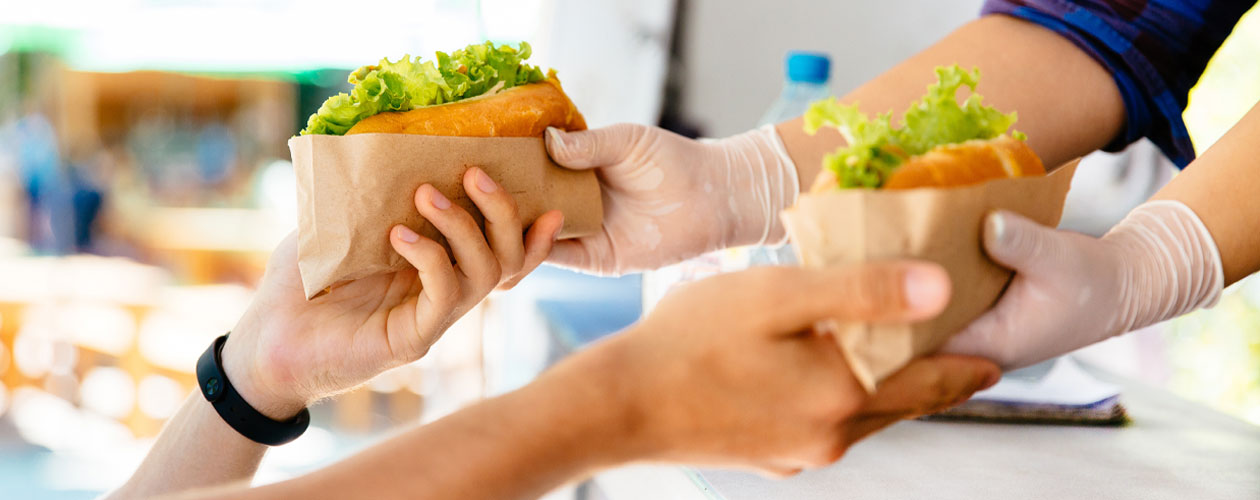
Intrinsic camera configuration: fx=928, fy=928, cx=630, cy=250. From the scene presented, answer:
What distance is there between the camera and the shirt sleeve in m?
1.54

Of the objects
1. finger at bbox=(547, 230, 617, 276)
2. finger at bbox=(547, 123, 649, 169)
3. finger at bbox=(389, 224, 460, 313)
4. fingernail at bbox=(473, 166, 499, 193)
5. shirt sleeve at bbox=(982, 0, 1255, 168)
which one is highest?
shirt sleeve at bbox=(982, 0, 1255, 168)

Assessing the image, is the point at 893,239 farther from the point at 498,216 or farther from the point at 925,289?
the point at 498,216

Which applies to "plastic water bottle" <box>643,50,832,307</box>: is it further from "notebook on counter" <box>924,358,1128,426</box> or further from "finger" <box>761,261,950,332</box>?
"finger" <box>761,261,950,332</box>

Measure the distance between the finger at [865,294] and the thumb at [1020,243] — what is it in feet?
0.42

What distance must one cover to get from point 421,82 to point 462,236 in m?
0.24

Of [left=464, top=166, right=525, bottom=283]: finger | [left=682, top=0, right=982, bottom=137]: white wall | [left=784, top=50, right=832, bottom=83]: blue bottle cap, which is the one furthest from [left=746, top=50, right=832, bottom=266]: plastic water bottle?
[left=682, top=0, right=982, bottom=137]: white wall

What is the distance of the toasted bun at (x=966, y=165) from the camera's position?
0.92m

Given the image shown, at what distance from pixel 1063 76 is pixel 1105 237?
0.62 meters

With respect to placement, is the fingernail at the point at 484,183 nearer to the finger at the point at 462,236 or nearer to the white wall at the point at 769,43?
the finger at the point at 462,236

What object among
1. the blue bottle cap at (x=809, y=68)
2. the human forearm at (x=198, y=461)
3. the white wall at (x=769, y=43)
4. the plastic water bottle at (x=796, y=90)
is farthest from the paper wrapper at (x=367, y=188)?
the white wall at (x=769, y=43)

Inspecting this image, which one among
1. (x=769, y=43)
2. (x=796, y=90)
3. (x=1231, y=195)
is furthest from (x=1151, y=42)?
(x=769, y=43)

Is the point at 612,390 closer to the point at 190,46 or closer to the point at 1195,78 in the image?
the point at 1195,78

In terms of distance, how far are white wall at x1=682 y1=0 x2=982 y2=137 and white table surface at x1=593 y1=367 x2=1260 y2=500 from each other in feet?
6.89

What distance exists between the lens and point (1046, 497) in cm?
115
